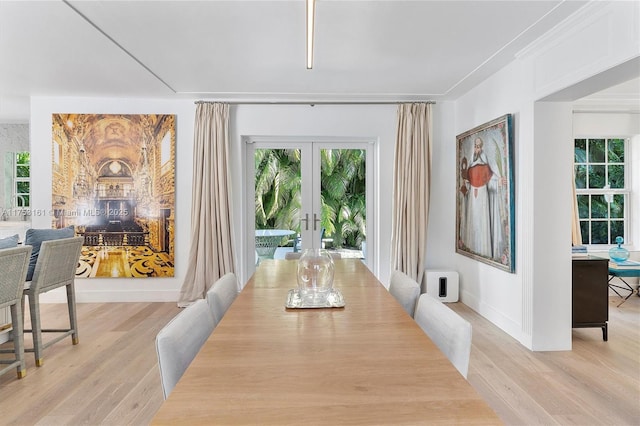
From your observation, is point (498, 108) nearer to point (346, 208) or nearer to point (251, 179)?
point (346, 208)

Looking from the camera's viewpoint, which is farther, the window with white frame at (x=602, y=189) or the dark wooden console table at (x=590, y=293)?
the window with white frame at (x=602, y=189)

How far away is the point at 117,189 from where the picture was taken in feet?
15.5

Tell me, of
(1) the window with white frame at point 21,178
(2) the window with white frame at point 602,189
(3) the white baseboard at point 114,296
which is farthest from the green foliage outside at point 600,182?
(1) the window with white frame at point 21,178

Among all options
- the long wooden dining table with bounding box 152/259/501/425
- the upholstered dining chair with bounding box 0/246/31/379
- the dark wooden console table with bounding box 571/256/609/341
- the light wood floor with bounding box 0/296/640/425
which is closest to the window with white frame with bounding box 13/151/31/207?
the light wood floor with bounding box 0/296/640/425

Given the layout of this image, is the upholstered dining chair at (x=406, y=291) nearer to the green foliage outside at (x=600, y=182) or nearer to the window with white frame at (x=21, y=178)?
the green foliage outside at (x=600, y=182)

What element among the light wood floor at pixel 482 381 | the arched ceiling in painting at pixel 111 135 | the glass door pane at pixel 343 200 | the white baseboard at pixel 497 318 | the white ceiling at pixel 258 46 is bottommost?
the light wood floor at pixel 482 381

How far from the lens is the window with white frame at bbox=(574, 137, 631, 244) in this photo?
17.1ft

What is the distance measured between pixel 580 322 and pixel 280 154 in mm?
3734

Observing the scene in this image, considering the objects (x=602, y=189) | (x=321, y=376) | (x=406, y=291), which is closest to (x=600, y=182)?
(x=602, y=189)

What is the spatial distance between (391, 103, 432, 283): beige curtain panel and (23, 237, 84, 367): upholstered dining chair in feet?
11.2

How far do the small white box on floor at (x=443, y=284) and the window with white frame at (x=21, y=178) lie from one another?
6.39m

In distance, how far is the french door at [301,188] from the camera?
16.6 feet

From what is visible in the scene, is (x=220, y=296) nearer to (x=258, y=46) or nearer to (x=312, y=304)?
(x=312, y=304)

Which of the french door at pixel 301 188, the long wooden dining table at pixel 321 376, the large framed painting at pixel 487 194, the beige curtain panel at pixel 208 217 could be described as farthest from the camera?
the french door at pixel 301 188
